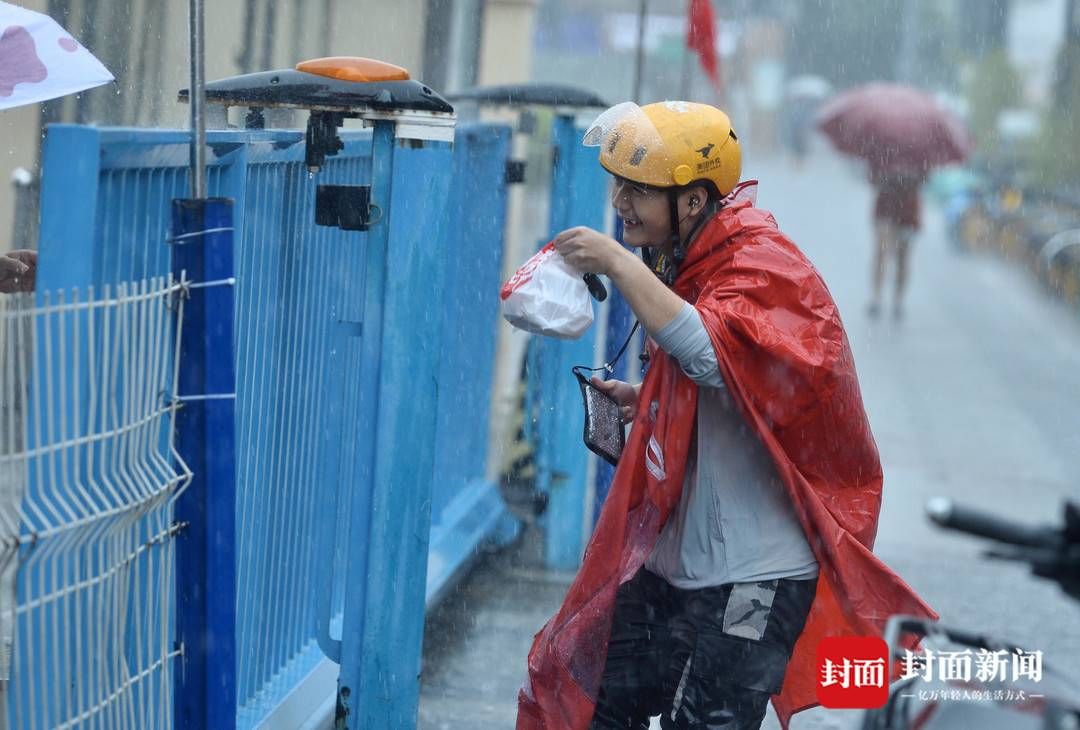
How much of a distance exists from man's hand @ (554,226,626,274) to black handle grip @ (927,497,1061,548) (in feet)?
4.09

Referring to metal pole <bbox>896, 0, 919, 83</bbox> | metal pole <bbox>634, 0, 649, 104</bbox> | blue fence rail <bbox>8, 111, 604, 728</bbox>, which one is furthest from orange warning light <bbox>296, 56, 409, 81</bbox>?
metal pole <bbox>896, 0, 919, 83</bbox>

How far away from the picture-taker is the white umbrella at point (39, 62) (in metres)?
3.88

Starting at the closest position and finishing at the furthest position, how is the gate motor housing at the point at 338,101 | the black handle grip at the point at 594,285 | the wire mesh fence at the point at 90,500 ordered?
the wire mesh fence at the point at 90,500 → the black handle grip at the point at 594,285 → the gate motor housing at the point at 338,101

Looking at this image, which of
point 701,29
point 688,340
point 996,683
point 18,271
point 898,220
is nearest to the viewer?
point 996,683

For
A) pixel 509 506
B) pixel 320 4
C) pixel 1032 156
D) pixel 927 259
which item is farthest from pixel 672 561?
pixel 1032 156

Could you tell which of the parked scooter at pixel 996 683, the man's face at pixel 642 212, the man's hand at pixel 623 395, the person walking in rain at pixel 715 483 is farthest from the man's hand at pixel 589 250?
the parked scooter at pixel 996 683

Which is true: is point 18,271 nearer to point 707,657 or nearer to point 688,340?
point 688,340

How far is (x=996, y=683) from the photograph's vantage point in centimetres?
221

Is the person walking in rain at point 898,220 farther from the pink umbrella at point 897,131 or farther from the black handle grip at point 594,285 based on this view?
the black handle grip at point 594,285

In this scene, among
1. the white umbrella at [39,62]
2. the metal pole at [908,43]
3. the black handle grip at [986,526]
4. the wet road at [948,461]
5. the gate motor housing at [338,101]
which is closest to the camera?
the black handle grip at [986,526]

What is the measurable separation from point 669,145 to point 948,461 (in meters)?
6.62

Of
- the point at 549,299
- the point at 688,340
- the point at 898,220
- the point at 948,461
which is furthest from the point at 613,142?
the point at 898,220

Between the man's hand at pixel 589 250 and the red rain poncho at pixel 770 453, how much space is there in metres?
0.21

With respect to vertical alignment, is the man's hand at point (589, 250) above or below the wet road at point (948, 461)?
above
